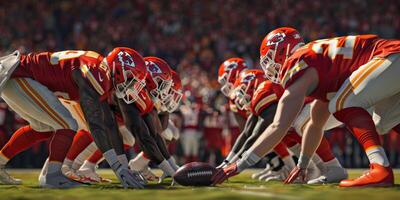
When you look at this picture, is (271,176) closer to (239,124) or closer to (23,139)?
(239,124)

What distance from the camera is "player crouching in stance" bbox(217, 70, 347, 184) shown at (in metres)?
6.50

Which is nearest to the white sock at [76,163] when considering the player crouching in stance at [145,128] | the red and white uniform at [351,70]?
the player crouching in stance at [145,128]

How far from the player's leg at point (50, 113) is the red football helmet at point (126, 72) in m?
0.53

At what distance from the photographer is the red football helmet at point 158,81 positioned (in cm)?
710

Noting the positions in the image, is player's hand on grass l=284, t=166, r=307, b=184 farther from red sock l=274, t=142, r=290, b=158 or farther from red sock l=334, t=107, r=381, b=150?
red sock l=274, t=142, r=290, b=158

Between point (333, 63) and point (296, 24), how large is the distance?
41.1ft

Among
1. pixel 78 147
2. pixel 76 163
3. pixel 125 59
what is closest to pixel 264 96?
pixel 125 59

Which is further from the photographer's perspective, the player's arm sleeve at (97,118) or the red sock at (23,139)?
the red sock at (23,139)

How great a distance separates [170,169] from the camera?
6172 millimetres

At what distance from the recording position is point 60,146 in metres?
5.43

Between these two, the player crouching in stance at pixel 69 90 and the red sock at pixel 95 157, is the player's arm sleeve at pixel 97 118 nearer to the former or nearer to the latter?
the player crouching in stance at pixel 69 90

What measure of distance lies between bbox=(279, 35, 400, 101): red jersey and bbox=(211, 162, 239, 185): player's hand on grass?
0.77 metres

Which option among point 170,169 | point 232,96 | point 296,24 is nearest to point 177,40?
point 296,24

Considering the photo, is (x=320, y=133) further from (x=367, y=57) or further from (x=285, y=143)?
(x=285, y=143)
